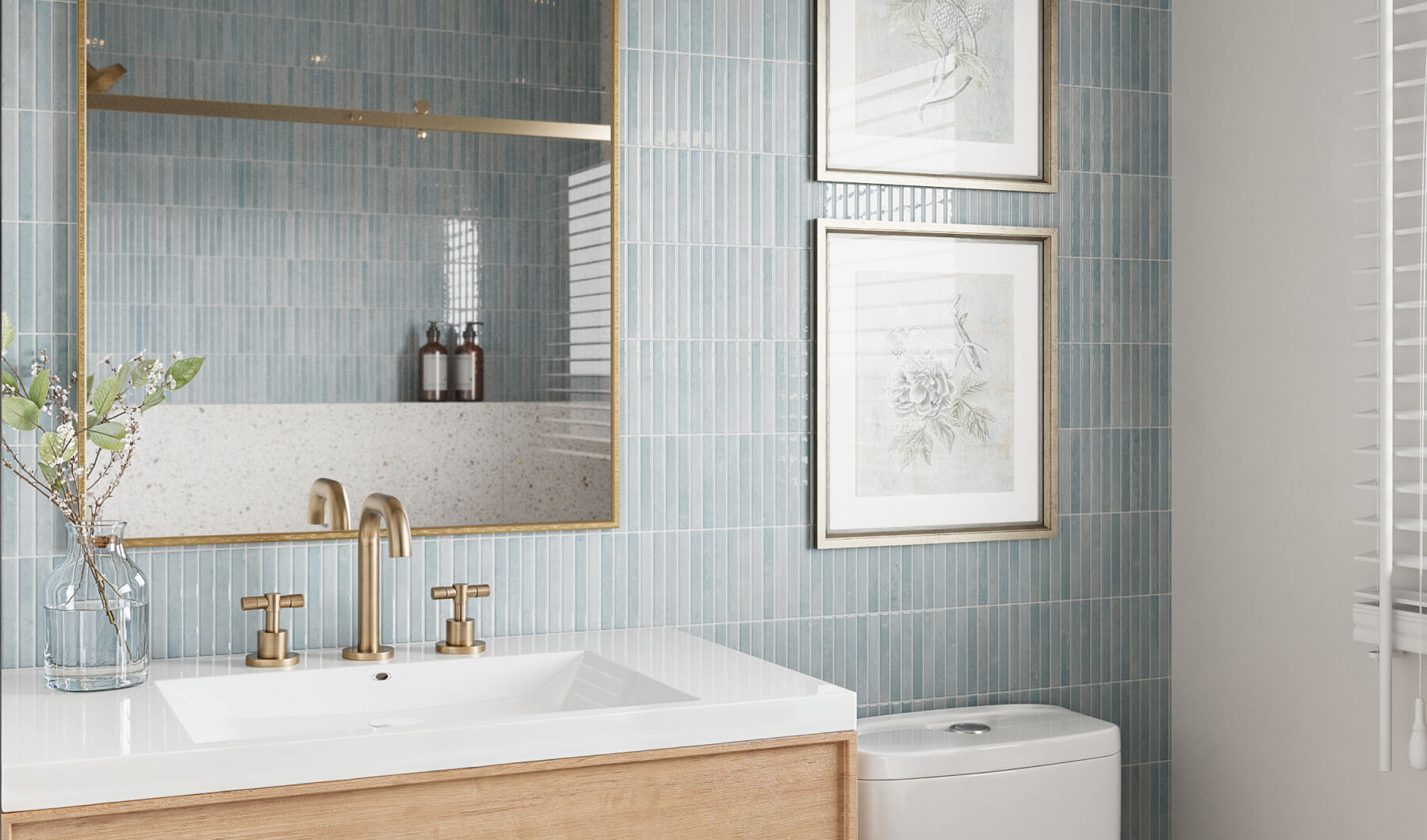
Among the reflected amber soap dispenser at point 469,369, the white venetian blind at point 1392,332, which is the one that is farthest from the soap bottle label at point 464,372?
the white venetian blind at point 1392,332

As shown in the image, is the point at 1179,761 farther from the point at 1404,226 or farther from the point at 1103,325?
the point at 1404,226

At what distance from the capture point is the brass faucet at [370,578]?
1.62 m

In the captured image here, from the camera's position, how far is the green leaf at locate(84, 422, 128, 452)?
1.54 meters

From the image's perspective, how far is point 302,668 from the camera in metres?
1.60

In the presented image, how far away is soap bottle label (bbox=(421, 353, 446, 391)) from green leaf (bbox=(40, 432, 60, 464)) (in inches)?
17.7

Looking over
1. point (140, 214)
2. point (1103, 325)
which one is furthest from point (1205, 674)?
point (140, 214)

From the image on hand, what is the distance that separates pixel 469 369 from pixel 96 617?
0.56 m

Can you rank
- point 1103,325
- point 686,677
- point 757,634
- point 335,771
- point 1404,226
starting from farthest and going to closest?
point 1103,325 → point 757,634 → point 1404,226 → point 686,677 → point 335,771

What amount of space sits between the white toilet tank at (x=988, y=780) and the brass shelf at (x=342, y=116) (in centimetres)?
97

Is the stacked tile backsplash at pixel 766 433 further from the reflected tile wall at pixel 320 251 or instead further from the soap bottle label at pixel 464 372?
the soap bottle label at pixel 464 372

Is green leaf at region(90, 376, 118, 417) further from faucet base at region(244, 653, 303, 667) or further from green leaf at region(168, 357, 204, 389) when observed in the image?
faucet base at region(244, 653, 303, 667)

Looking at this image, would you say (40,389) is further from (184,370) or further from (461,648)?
(461,648)

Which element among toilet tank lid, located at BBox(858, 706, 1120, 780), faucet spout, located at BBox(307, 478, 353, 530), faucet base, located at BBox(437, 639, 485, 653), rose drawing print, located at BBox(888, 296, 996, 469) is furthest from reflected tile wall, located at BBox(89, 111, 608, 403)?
toilet tank lid, located at BBox(858, 706, 1120, 780)

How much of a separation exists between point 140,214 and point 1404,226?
170 cm
